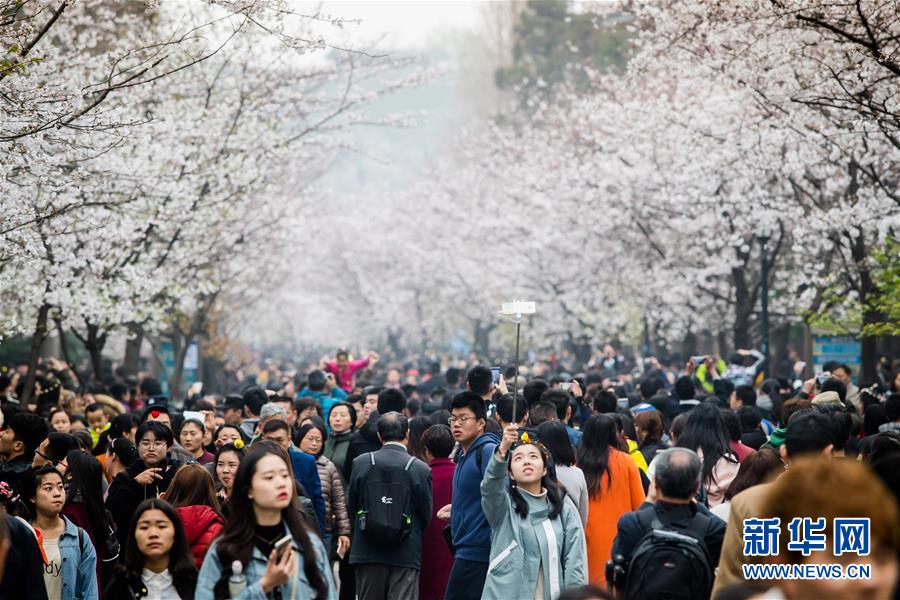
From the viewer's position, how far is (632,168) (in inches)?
943

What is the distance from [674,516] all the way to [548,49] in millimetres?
43335

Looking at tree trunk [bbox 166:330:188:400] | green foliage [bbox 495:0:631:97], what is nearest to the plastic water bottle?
tree trunk [bbox 166:330:188:400]

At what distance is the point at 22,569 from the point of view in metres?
6.21

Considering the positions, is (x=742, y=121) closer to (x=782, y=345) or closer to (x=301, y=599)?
(x=301, y=599)

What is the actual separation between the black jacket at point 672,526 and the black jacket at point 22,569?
3105 mm

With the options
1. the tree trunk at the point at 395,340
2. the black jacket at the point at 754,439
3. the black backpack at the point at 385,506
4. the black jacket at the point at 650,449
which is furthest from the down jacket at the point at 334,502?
the tree trunk at the point at 395,340

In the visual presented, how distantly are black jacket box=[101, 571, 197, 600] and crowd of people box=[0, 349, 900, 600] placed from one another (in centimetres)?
1

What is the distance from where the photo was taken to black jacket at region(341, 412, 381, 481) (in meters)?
10.6

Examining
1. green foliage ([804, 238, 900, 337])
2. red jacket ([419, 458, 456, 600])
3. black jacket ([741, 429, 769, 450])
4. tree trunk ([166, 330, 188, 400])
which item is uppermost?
green foliage ([804, 238, 900, 337])

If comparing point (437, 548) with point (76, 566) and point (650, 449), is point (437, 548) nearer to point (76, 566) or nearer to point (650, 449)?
point (650, 449)

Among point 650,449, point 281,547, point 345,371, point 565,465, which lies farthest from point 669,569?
point 345,371

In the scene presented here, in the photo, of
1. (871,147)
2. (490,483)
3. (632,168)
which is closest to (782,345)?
(632,168)

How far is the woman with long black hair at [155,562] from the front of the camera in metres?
6.23

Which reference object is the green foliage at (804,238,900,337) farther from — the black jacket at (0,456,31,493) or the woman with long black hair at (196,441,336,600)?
the woman with long black hair at (196,441,336,600)
